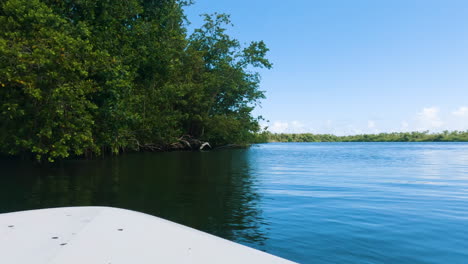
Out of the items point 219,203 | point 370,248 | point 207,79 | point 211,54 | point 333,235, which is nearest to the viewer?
point 370,248

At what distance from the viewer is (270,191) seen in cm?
985

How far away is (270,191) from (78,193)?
5560mm

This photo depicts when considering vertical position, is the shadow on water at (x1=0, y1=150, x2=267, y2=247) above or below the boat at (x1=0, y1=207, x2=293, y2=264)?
below

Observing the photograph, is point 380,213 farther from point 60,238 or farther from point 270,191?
point 60,238

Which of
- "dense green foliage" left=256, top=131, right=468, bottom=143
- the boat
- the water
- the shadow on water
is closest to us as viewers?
the boat

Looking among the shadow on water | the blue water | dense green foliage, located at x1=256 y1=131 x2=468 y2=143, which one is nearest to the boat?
the blue water

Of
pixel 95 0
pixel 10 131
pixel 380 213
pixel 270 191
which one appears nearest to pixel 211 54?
pixel 95 0

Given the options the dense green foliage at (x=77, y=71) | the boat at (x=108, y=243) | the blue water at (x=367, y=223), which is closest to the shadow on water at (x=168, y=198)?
the blue water at (x=367, y=223)

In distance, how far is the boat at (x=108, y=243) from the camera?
2.21 metres

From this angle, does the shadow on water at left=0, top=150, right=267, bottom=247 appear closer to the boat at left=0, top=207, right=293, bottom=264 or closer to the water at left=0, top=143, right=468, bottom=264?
the water at left=0, top=143, right=468, bottom=264

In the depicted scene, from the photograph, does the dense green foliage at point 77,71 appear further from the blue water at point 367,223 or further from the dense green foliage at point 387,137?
the dense green foliage at point 387,137

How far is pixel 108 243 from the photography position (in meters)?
2.44

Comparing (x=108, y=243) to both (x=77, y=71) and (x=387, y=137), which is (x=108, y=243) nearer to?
(x=77, y=71)

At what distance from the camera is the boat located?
7.24 feet
